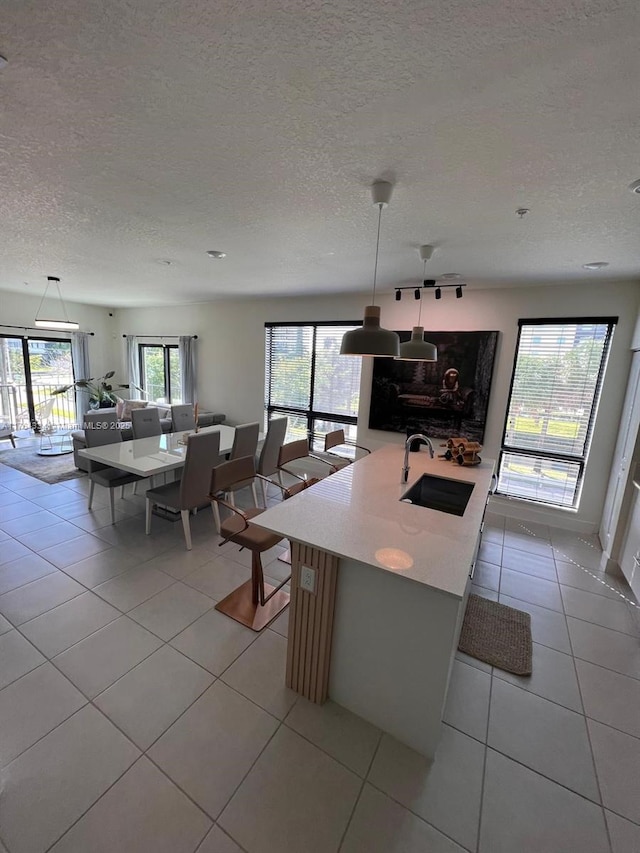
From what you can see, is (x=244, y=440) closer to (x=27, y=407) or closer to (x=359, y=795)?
(x=359, y=795)

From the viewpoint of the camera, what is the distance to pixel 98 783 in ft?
4.45

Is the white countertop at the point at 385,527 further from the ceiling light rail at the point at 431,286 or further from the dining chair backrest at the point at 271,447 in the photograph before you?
the ceiling light rail at the point at 431,286

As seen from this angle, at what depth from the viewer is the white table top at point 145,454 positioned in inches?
119

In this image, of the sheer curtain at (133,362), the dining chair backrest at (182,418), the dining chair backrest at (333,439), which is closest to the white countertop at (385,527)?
the dining chair backrest at (333,439)

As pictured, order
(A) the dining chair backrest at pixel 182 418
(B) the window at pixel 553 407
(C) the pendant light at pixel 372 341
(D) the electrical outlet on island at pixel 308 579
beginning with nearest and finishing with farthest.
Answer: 1. (D) the electrical outlet on island at pixel 308 579
2. (C) the pendant light at pixel 372 341
3. (B) the window at pixel 553 407
4. (A) the dining chair backrest at pixel 182 418

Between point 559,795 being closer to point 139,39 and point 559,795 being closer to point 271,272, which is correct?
point 139,39

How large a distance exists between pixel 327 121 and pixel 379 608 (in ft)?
6.54

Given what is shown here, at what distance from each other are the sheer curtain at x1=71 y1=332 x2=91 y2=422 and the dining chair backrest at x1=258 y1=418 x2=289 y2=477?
5056 millimetres

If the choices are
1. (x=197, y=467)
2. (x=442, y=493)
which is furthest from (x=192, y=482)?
(x=442, y=493)

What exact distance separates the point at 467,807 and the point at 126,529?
10.6 feet

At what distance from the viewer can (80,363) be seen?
6844 mm

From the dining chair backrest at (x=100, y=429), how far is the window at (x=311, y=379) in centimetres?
224

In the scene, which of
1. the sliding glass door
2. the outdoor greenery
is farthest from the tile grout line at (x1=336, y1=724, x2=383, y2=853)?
the outdoor greenery

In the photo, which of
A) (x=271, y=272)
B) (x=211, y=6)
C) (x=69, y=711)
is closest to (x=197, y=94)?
(x=211, y=6)
